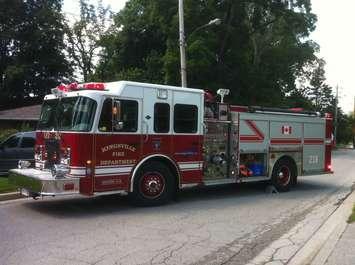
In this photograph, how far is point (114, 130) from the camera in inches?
449

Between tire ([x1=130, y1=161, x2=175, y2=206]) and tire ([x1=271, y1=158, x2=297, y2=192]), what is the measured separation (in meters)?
4.03

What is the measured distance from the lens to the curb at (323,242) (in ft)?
24.3

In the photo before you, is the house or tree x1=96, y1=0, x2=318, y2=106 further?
the house

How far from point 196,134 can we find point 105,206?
270cm

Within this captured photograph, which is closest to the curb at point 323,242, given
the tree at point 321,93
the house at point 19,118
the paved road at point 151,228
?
the paved road at point 151,228

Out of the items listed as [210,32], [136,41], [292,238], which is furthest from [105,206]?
[136,41]

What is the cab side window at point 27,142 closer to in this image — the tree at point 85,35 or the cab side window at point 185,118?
the cab side window at point 185,118

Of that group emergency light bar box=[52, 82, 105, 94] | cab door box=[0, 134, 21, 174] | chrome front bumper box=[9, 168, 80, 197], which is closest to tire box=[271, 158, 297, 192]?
emergency light bar box=[52, 82, 105, 94]

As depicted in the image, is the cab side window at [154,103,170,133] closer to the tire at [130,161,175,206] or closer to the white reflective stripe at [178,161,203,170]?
the tire at [130,161,175,206]

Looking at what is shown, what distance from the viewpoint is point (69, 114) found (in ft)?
37.9

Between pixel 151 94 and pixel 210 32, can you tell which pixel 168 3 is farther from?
pixel 151 94

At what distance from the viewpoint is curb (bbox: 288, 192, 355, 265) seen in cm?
741

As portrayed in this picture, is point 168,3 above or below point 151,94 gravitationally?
above

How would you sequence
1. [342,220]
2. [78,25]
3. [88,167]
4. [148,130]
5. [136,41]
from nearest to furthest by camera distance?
[342,220]
[88,167]
[148,130]
[136,41]
[78,25]
